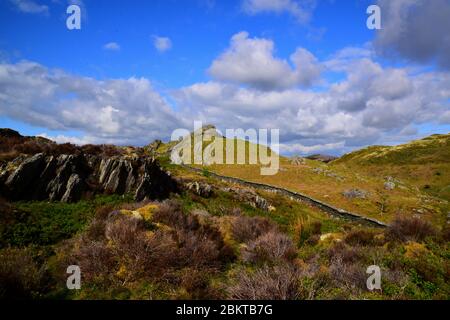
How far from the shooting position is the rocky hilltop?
17.6 m

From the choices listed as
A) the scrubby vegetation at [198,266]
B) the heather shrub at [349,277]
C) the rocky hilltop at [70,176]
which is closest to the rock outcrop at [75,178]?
the rocky hilltop at [70,176]

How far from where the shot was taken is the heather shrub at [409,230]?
589 inches

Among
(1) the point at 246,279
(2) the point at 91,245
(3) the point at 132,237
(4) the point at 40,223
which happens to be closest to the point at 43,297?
(2) the point at 91,245

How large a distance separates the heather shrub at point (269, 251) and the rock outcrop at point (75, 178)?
11562 mm

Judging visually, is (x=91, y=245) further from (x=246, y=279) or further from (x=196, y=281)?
(x=246, y=279)

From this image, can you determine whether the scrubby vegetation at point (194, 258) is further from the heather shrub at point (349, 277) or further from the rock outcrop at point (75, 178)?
the rock outcrop at point (75, 178)

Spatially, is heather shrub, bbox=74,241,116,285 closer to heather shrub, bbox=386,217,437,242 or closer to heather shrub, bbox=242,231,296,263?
heather shrub, bbox=242,231,296,263

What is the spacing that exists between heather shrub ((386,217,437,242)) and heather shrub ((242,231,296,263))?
6.83 meters

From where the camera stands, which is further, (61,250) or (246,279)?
(61,250)

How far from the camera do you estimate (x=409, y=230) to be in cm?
1534

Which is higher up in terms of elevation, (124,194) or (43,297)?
(124,194)

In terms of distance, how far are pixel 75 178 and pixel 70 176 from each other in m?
0.43

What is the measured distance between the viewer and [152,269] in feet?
29.8
